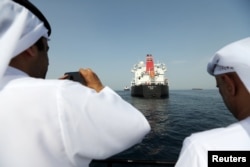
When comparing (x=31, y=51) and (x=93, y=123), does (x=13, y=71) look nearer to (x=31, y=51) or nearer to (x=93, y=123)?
(x=31, y=51)

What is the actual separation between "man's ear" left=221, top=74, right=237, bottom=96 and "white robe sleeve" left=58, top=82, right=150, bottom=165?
0.58 m

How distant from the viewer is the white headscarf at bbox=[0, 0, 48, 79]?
3.97 ft

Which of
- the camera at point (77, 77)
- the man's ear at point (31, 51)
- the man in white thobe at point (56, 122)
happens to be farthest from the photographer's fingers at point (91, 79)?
the man's ear at point (31, 51)

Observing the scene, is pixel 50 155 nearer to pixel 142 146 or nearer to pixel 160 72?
pixel 142 146

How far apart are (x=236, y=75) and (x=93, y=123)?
0.89 metres

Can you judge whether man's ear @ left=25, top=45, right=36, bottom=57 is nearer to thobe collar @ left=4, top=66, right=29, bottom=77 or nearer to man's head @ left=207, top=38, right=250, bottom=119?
thobe collar @ left=4, top=66, right=29, bottom=77

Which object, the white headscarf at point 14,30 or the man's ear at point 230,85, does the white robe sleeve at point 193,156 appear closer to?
the man's ear at point 230,85

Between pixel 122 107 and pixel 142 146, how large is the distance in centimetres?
1271

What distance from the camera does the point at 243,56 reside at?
135 centimetres

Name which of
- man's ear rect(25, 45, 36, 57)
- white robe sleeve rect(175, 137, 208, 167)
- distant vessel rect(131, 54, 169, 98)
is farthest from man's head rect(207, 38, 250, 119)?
distant vessel rect(131, 54, 169, 98)

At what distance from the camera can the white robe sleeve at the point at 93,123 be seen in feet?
3.64

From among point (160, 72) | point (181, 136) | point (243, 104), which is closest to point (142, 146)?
point (181, 136)

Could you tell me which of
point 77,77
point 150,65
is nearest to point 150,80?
point 150,65

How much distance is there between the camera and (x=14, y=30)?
4.09 ft
